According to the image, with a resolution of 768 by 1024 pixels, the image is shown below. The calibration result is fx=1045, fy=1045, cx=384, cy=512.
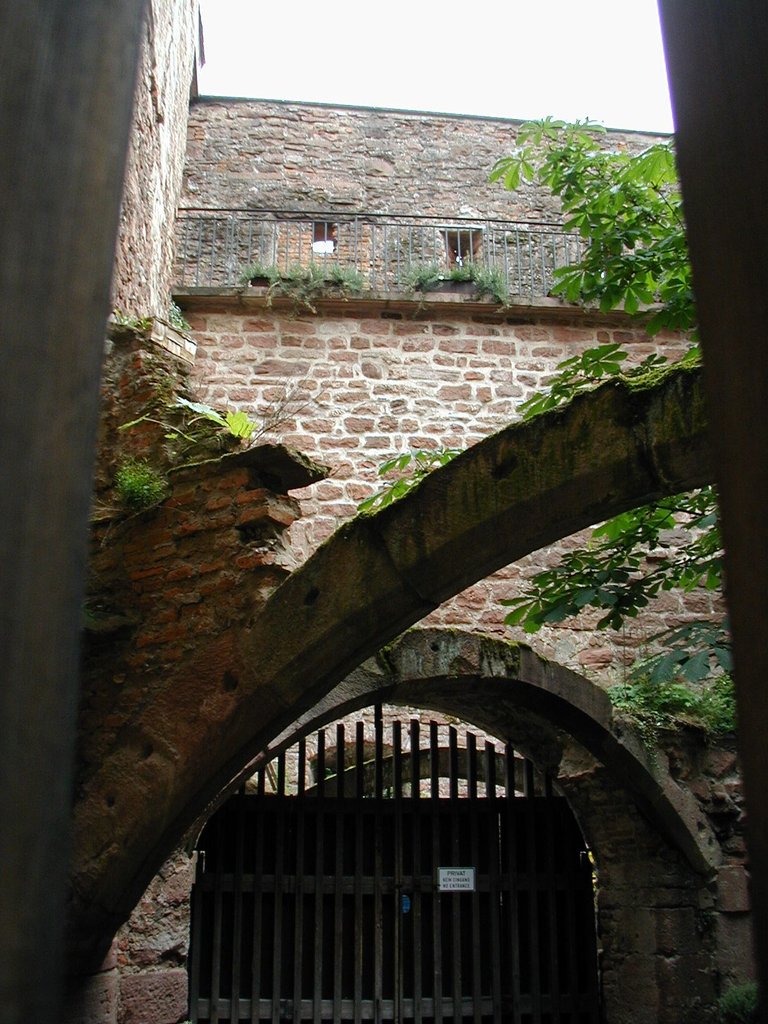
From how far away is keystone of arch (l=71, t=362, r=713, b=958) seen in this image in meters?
3.51

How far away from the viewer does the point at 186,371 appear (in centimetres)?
488

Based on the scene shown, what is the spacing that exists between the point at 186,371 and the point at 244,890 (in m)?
2.90

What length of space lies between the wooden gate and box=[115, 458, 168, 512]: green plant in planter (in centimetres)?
190

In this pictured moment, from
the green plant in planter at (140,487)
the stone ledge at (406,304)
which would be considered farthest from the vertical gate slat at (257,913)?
the stone ledge at (406,304)

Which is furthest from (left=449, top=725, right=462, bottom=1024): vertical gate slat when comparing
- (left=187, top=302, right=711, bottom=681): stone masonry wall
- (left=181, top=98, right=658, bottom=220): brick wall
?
(left=181, top=98, right=658, bottom=220): brick wall

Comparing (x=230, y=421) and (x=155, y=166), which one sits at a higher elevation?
(x=155, y=166)

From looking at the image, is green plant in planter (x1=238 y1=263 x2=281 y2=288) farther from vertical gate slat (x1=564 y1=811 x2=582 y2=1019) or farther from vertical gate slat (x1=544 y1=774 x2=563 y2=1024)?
vertical gate slat (x1=564 y1=811 x2=582 y2=1019)

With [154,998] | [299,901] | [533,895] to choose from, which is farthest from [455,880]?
[154,998]

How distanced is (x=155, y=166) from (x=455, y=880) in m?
5.69

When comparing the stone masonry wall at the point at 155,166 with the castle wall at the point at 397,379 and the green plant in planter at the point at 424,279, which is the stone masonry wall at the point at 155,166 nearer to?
the castle wall at the point at 397,379

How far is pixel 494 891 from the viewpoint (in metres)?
6.03

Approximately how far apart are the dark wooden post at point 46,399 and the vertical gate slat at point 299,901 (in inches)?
199

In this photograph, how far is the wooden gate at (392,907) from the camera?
18.7 ft

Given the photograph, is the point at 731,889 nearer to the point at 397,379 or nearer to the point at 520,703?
the point at 520,703
